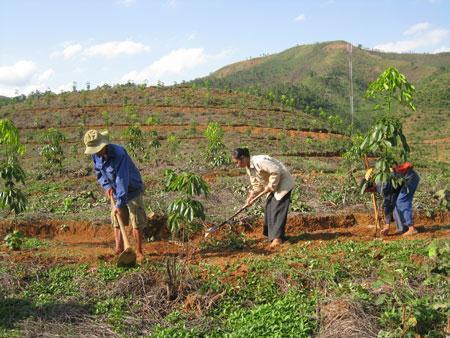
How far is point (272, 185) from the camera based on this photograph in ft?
19.0

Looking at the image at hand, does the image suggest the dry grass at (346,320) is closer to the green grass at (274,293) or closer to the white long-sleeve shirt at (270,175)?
the green grass at (274,293)

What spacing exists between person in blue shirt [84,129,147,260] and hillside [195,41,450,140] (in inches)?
1229

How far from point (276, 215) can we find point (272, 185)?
1.39 feet

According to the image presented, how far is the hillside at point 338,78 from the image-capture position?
1672 inches

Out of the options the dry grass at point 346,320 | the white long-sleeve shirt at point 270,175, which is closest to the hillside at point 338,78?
the white long-sleeve shirt at point 270,175

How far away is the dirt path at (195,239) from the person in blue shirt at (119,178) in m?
0.50

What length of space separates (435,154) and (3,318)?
1206 inches

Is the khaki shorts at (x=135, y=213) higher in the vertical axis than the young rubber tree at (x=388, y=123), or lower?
lower

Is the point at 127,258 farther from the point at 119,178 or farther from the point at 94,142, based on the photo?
the point at 94,142

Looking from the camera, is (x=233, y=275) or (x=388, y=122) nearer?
(x=233, y=275)

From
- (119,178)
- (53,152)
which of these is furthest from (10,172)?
(53,152)

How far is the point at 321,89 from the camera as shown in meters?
52.0

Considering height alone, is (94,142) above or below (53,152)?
below

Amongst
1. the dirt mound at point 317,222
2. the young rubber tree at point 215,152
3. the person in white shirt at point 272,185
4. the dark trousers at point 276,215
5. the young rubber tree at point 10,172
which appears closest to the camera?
the person in white shirt at point 272,185
